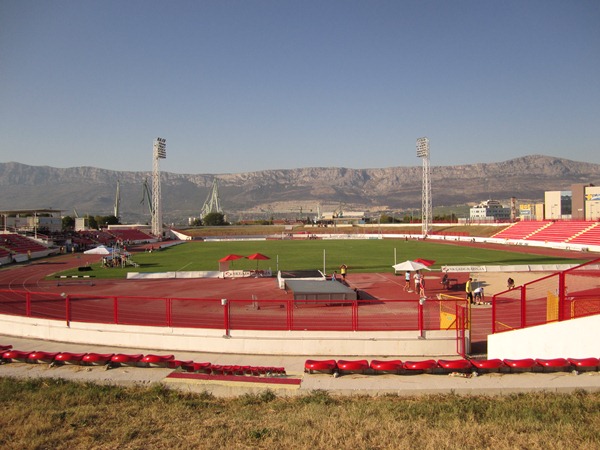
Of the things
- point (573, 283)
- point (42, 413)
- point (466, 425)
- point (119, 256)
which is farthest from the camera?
point (119, 256)

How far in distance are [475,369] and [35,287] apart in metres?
30.0

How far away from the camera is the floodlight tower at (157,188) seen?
9975 centimetres

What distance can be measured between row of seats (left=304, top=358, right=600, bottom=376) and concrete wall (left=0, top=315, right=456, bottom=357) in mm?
2342

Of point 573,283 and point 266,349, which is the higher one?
point 573,283

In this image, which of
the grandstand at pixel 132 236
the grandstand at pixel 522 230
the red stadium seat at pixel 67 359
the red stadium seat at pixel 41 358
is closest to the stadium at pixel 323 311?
the red stadium seat at pixel 41 358

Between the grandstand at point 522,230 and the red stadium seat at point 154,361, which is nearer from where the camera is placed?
the red stadium seat at point 154,361

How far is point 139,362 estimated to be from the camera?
42.1 ft

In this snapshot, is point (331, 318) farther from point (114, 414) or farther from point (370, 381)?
point (114, 414)

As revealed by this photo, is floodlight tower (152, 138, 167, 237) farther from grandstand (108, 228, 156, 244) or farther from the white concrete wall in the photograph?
the white concrete wall

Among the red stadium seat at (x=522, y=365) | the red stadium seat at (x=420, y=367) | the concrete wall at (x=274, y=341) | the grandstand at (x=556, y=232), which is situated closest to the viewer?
the red stadium seat at (x=522, y=365)

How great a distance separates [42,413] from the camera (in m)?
8.84

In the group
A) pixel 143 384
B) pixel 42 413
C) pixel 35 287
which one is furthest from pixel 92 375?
pixel 35 287

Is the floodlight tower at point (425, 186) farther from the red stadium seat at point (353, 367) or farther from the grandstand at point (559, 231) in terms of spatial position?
the red stadium seat at point (353, 367)

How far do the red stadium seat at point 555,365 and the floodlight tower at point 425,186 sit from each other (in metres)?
83.1
